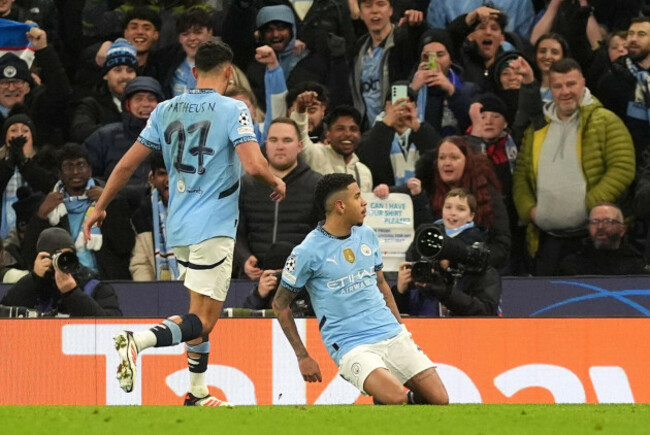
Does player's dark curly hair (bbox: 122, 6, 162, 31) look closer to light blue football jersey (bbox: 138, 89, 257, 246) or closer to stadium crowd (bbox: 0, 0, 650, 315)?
stadium crowd (bbox: 0, 0, 650, 315)

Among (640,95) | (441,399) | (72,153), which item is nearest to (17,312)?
(72,153)

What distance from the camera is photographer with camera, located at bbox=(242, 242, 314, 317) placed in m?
10.2

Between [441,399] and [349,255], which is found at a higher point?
[349,255]

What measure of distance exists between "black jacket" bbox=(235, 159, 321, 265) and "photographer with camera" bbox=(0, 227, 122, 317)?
117cm

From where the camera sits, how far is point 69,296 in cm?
1044

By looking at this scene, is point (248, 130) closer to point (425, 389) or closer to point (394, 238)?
point (425, 389)

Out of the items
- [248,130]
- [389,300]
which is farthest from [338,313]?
[248,130]

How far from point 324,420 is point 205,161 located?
193 cm

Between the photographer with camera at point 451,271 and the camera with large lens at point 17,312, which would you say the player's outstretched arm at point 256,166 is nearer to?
the photographer with camera at point 451,271

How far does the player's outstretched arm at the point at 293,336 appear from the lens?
8312 mm

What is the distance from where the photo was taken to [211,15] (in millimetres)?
13727

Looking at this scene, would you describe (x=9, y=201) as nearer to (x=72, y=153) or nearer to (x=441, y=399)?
(x=72, y=153)

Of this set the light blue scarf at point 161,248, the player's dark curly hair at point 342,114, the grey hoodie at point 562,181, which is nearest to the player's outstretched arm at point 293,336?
the light blue scarf at point 161,248

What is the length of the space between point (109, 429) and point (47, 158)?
651 cm
